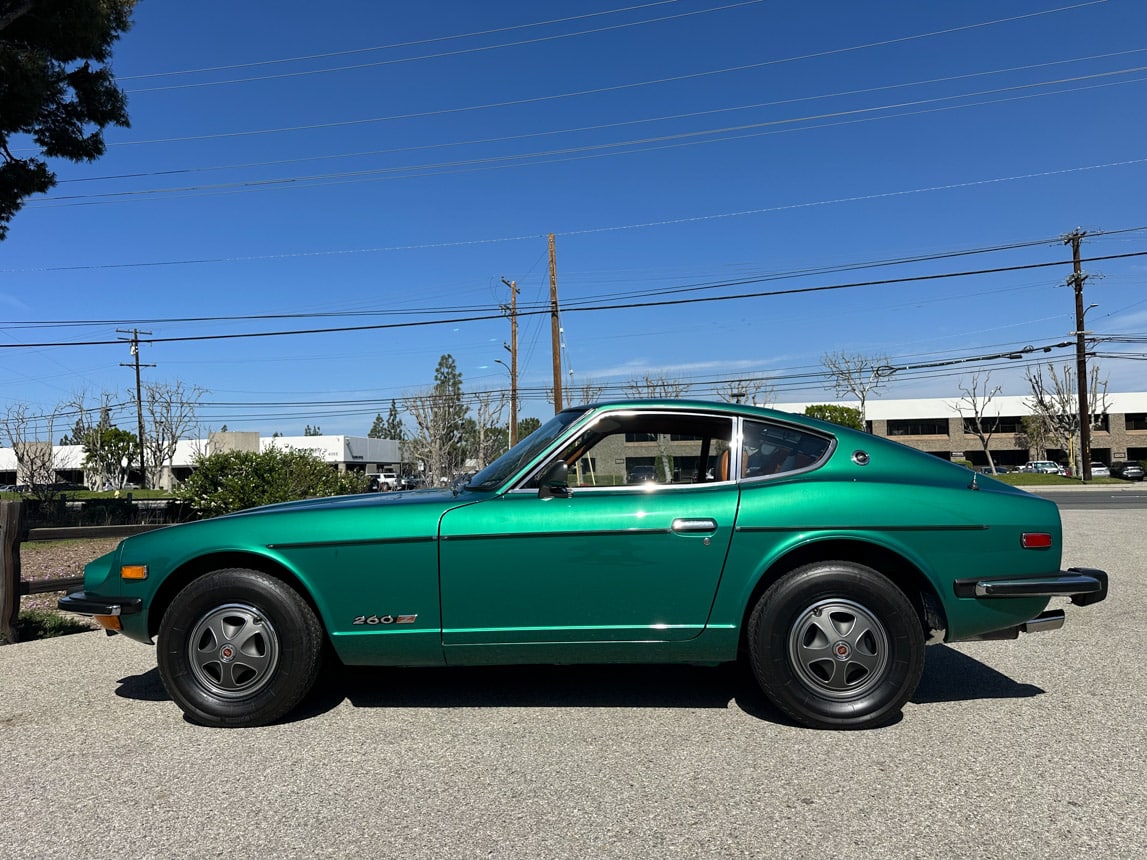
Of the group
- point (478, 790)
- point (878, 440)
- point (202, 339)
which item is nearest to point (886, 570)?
point (878, 440)

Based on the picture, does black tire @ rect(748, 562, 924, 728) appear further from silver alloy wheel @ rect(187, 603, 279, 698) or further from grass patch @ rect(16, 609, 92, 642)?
grass patch @ rect(16, 609, 92, 642)

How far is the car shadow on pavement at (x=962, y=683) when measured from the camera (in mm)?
3855

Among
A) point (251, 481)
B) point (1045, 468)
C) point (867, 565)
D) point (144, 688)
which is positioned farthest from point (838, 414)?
point (144, 688)

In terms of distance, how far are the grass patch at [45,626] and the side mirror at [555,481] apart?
14.7 ft

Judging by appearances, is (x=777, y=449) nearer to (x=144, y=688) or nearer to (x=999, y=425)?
(x=144, y=688)

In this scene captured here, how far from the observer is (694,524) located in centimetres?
341

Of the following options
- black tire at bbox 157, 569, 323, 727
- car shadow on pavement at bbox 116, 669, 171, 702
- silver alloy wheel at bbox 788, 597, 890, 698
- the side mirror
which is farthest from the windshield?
car shadow on pavement at bbox 116, 669, 171, 702

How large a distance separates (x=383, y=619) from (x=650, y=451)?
1.55m

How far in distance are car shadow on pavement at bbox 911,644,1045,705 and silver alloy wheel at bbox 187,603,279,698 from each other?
3.20 meters

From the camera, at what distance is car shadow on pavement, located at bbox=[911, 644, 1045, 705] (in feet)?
12.6

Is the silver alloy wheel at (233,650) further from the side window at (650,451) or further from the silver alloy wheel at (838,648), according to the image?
the silver alloy wheel at (838,648)

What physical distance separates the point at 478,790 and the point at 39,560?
33.5ft

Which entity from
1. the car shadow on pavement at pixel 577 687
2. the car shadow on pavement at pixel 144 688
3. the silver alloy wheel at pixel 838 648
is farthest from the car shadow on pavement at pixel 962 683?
the car shadow on pavement at pixel 144 688

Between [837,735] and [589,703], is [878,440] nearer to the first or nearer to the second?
[837,735]
